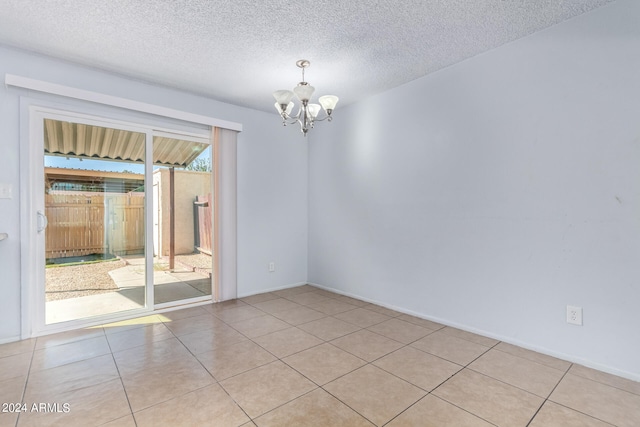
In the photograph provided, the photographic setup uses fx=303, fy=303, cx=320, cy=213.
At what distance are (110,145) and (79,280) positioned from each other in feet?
4.57

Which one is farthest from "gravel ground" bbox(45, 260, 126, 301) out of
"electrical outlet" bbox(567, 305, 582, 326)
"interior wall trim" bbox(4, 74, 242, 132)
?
"electrical outlet" bbox(567, 305, 582, 326)

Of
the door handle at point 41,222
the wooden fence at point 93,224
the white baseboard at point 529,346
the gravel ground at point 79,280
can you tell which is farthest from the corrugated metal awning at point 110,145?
the white baseboard at point 529,346

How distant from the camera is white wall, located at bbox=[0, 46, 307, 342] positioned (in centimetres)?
256

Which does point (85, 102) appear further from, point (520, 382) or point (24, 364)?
point (520, 382)

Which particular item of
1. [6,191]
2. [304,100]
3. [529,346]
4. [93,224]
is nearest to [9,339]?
[93,224]

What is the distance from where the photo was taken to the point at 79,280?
3.01m

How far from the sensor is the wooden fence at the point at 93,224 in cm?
283

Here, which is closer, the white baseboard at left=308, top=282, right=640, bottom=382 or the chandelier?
the white baseboard at left=308, top=282, right=640, bottom=382

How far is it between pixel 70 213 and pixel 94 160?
564mm

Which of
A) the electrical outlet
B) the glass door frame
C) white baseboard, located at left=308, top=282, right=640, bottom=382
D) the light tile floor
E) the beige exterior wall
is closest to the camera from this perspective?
the light tile floor

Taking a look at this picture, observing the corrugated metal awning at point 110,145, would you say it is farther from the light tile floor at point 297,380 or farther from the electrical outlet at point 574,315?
the electrical outlet at point 574,315

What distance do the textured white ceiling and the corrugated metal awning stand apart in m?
0.61

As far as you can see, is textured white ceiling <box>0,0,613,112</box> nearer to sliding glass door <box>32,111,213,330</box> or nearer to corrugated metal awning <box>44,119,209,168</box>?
corrugated metal awning <box>44,119,209,168</box>

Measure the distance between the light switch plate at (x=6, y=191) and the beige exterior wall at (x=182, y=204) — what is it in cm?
120
